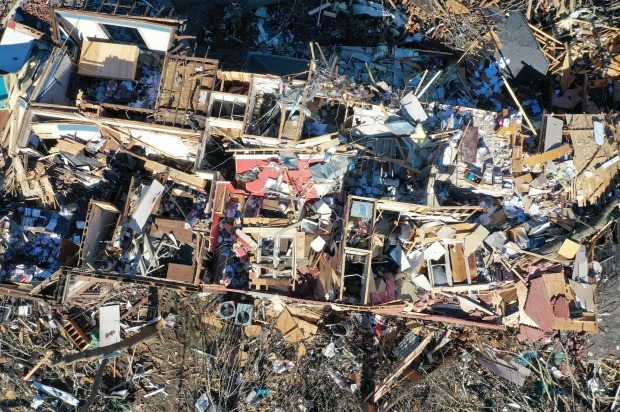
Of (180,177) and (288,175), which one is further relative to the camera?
(180,177)

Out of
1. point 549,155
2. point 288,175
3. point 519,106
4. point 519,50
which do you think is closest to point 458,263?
point 549,155

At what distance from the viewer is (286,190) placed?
1279 cm

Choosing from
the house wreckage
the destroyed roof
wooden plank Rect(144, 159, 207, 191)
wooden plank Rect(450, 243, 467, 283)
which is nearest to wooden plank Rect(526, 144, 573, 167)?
the house wreckage

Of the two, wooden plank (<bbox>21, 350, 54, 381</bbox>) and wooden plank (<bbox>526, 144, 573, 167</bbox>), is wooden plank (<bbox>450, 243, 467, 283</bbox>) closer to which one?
wooden plank (<bbox>526, 144, 573, 167</bbox>)

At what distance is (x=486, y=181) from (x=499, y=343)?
4167 millimetres

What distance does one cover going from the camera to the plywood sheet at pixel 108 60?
1311 centimetres

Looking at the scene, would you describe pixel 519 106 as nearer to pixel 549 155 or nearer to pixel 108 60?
pixel 549 155

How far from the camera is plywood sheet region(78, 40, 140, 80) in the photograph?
13.1 metres

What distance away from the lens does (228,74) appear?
496 inches

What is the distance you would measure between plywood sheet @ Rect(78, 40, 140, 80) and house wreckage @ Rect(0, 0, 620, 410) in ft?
0.13

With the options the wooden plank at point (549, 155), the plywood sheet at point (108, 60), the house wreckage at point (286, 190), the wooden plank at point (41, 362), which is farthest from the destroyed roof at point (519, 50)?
the wooden plank at point (41, 362)

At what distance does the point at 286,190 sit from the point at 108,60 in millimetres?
5674

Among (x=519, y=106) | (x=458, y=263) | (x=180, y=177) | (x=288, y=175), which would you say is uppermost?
(x=519, y=106)

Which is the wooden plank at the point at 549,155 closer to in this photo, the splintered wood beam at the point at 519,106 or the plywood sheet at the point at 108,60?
the splintered wood beam at the point at 519,106
